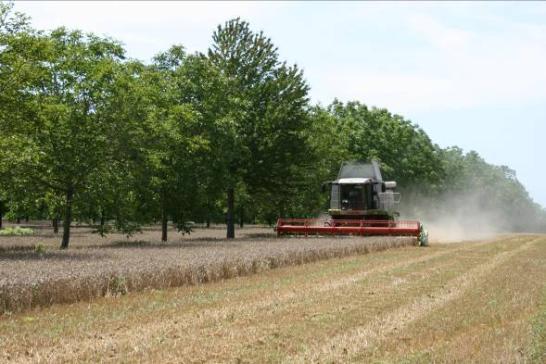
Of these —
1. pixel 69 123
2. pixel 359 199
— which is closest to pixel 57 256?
pixel 69 123

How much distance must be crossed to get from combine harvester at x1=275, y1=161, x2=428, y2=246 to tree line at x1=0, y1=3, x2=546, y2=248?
398 centimetres

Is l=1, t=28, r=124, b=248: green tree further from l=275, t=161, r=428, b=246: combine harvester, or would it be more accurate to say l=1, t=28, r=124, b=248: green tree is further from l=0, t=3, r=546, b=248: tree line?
l=275, t=161, r=428, b=246: combine harvester

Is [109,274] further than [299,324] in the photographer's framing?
Yes

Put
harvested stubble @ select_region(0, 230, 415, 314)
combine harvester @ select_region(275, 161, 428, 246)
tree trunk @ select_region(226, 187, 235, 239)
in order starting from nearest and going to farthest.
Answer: harvested stubble @ select_region(0, 230, 415, 314)
combine harvester @ select_region(275, 161, 428, 246)
tree trunk @ select_region(226, 187, 235, 239)

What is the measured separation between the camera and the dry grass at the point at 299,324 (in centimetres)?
868

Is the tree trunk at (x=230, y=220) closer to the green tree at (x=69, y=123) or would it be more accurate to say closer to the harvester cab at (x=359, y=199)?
the harvester cab at (x=359, y=199)

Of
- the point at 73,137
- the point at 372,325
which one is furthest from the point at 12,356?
the point at 73,137

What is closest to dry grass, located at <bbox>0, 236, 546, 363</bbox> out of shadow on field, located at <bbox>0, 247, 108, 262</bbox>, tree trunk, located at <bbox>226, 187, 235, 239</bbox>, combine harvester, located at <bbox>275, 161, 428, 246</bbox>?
shadow on field, located at <bbox>0, 247, 108, 262</bbox>

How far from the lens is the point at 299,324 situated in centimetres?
1073

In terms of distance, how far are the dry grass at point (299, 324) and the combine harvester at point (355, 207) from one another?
21.2 m

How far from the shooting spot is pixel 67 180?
83.7 ft

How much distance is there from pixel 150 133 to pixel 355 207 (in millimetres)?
15703

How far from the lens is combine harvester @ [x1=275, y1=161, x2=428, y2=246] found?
127 ft

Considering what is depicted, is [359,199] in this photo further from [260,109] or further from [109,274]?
[109,274]
